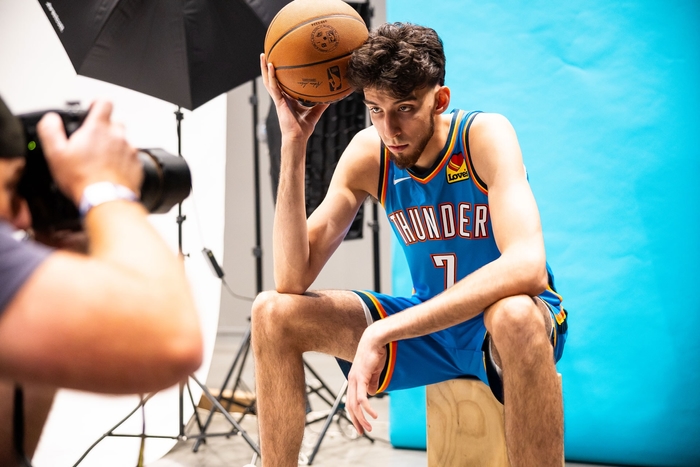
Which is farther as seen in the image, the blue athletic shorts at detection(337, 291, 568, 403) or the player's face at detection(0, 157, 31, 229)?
the blue athletic shorts at detection(337, 291, 568, 403)

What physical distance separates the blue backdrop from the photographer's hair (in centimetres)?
85

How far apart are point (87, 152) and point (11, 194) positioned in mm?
105

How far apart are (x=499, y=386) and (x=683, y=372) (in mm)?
1046

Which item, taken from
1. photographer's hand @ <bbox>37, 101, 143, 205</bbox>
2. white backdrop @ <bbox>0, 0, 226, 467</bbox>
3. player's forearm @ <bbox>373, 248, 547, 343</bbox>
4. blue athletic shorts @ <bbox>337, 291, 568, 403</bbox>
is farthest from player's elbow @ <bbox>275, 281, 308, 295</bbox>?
white backdrop @ <bbox>0, 0, 226, 467</bbox>

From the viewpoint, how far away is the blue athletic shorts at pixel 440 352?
1761 mm

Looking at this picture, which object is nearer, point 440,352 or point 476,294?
point 476,294

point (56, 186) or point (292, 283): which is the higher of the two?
point (56, 186)

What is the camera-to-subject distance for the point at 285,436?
169cm

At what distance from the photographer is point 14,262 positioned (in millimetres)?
595

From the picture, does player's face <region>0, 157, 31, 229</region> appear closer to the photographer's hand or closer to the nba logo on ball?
the photographer's hand

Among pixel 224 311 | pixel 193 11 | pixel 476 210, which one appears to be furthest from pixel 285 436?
pixel 224 311

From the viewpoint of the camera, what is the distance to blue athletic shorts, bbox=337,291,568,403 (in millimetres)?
1761

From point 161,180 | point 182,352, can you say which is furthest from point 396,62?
point 182,352

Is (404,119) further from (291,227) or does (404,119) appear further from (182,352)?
(182,352)
